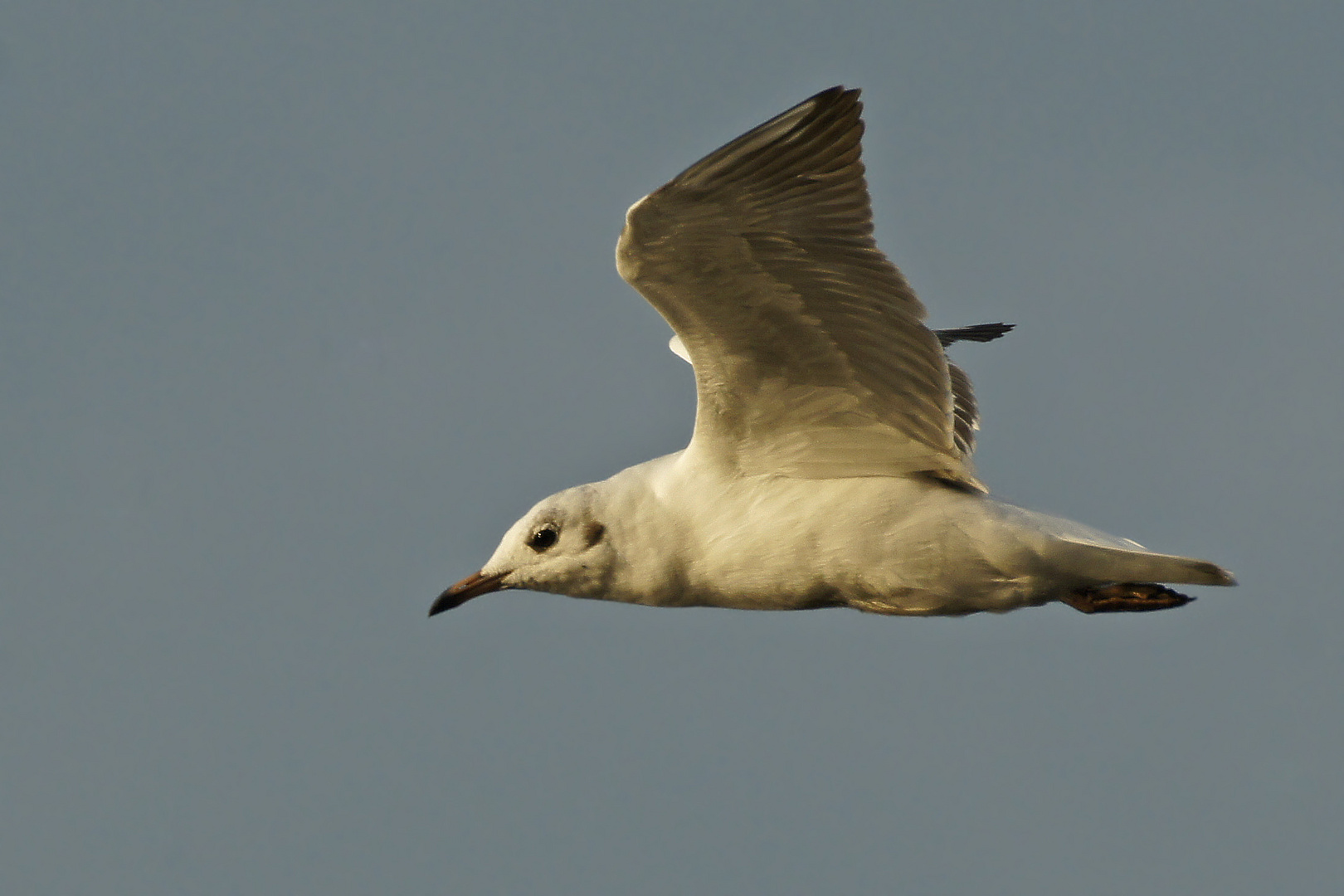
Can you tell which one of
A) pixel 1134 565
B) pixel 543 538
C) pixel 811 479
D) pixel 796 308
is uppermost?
pixel 796 308

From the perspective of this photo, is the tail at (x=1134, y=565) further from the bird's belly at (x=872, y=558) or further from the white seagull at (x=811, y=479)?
the bird's belly at (x=872, y=558)

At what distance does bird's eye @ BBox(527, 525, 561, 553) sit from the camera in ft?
31.1

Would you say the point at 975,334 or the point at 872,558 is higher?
the point at 975,334

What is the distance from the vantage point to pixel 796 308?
318 inches

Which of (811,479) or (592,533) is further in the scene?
(592,533)

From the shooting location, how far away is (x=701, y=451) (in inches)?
356

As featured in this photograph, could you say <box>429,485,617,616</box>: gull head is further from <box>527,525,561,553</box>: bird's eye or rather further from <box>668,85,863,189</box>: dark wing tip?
<box>668,85,863,189</box>: dark wing tip

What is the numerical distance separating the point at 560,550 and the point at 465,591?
82cm

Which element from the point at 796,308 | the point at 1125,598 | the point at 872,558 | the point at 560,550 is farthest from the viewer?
the point at 560,550

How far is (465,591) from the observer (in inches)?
390

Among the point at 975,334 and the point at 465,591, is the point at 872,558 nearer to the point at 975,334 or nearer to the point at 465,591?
the point at 465,591

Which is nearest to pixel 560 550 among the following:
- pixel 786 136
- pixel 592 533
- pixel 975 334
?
pixel 592 533

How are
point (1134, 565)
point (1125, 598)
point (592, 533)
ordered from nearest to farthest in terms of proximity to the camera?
1. point (1134, 565)
2. point (1125, 598)
3. point (592, 533)

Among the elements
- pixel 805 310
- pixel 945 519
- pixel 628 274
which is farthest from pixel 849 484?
pixel 628 274
